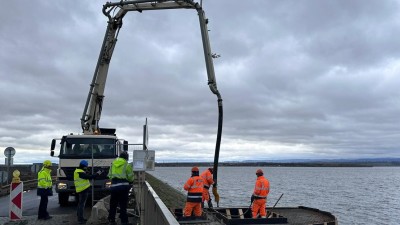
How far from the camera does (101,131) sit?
714 inches

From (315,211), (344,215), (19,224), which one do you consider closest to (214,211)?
(315,211)

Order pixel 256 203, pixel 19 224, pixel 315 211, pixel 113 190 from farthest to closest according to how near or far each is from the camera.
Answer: pixel 315 211, pixel 256 203, pixel 19 224, pixel 113 190

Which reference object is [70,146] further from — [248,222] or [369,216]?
[369,216]

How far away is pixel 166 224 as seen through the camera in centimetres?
525

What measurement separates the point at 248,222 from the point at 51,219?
594 centimetres

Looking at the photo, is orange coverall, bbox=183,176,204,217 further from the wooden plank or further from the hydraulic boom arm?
the hydraulic boom arm

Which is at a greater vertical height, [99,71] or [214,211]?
[99,71]

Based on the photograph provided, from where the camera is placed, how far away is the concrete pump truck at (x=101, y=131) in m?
14.9

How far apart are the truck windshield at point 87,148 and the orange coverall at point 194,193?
4.37 m

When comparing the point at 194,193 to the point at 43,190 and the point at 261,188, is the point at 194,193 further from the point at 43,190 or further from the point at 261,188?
the point at 43,190

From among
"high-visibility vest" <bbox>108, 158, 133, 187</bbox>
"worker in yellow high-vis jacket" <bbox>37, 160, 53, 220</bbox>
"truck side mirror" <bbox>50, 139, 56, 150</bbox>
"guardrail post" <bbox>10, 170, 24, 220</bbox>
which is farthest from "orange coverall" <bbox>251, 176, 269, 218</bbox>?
"truck side mirror" <bbox>50, 139, 56, 150</bbox>

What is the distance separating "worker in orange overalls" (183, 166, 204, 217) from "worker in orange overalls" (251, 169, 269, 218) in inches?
75.7

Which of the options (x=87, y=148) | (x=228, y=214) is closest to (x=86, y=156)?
(x=87, y=148)

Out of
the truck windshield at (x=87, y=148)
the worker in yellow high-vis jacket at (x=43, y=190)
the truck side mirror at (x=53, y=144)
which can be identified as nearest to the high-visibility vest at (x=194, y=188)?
the worker in yellow high-vis jacket at (x=43, y=190)
